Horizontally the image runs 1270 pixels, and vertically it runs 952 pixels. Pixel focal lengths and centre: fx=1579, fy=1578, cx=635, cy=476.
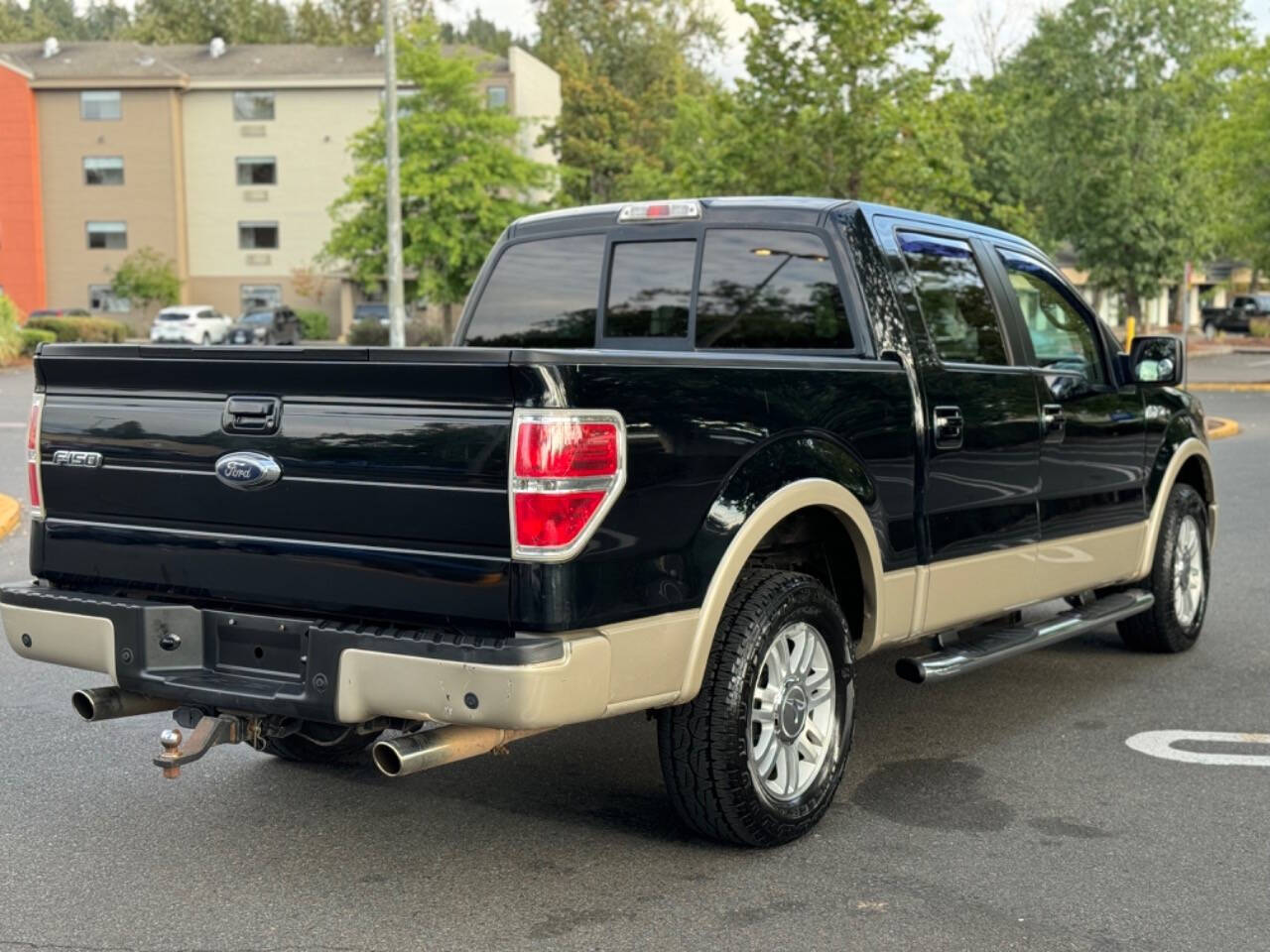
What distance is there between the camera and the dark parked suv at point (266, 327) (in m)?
56.2

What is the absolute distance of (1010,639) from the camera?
19.7ft

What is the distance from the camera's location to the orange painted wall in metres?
62.9

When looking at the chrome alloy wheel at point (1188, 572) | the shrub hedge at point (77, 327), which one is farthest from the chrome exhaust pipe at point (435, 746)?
the shrub hedge at point (77, 327)

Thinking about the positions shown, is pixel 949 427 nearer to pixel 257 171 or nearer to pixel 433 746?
pixel 433 746

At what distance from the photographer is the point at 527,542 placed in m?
3.97

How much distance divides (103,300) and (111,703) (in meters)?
64.0

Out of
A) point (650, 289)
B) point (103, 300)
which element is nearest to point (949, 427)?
point (650, 289)

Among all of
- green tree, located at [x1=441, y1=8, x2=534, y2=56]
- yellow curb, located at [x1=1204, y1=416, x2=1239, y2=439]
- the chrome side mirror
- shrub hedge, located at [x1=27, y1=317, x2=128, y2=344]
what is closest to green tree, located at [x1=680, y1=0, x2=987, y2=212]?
yellow curb, located at [x1=1204, y1=416, x2=1239, y2=439]

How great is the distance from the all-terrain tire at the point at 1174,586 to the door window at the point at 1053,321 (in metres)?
1.00

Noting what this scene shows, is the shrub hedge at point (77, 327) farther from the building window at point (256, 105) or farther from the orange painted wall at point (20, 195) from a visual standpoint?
the building window at point (256, 105)

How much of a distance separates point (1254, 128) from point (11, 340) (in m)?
29.8

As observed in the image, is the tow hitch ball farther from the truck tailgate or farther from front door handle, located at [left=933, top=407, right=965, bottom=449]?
front door handle, located at [left=933, top=407, right=965, bottom=449]

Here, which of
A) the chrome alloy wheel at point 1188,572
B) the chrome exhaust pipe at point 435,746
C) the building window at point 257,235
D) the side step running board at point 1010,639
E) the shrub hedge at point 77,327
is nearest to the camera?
the chrome exhaust pipe at point 435,746

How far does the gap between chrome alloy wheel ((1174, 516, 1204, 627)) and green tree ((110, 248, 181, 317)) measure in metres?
59.1
